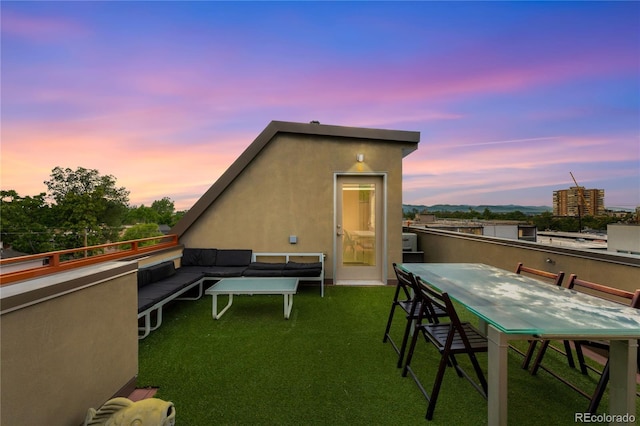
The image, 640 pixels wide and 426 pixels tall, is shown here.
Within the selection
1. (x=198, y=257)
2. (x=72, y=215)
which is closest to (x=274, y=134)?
(x=198, y=257)

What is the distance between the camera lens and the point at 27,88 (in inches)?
274

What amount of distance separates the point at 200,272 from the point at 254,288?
1753mm

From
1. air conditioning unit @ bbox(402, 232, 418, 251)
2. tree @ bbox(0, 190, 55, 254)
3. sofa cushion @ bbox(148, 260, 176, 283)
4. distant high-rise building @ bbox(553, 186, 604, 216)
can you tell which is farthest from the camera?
tree @ bbox(0, 190, 55, 254)

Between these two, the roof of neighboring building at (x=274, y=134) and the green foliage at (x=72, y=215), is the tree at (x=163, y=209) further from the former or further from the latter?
the roof of neighboring building at (x=274, y=134)

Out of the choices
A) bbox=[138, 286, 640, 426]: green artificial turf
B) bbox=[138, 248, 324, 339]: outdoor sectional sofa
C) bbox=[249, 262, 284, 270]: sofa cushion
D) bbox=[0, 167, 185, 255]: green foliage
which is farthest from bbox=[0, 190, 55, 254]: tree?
bbox=[138, 286, 640, 426]: green artificial turf

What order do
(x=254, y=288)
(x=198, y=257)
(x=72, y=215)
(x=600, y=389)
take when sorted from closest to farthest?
(x=600, y=389) < (x=254, y=288) < (x=198, y=257) < (x=72, y=215)

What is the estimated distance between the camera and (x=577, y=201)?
11977mm

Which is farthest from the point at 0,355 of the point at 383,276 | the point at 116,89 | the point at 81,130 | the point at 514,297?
the point at 81,130

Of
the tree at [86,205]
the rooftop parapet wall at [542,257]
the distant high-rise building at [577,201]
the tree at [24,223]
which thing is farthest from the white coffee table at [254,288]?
the tree at [86,205]

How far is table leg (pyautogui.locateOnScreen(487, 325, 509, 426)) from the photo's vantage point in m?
1.61

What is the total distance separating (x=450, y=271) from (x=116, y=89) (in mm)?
9485

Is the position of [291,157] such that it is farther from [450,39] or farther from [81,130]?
[81,130]

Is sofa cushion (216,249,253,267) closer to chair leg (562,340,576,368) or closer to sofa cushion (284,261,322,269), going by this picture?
sofa cushion (284,261,322,269)

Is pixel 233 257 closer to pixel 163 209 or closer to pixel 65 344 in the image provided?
pixel 65 344
